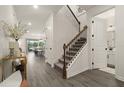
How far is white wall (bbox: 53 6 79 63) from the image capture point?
6684 mm

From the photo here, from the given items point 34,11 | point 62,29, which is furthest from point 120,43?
point 34,11

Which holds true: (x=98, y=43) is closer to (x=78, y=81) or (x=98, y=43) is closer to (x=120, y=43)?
(x=120, y=43)

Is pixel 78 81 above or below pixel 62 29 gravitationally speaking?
below

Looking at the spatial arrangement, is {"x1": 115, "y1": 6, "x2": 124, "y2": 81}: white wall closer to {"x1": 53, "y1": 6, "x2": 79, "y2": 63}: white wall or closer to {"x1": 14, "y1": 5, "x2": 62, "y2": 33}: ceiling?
{"x1": 14, "y1": 5, "x2": 62, "y2": 33}: ceiling

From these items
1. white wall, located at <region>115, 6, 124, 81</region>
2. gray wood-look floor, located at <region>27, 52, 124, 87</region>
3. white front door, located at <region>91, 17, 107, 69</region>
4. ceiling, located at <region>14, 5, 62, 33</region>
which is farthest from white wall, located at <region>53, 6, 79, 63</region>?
white wall, located at <region>115, 6, 124, 81</region>

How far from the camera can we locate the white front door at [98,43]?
567cm

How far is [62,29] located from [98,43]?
219 centimetres

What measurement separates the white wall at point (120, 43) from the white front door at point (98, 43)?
5.07 ft

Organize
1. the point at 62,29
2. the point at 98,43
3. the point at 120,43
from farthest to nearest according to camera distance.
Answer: the point at 62,29 → the point at 98,43 → the point at 120,43

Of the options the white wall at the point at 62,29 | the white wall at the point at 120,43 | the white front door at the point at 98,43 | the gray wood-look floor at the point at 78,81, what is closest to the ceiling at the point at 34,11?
the white wall at the point at 62,29

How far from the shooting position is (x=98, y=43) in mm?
5789

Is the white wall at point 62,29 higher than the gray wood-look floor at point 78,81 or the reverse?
higher

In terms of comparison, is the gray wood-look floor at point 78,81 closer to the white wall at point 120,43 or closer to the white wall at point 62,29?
the white wall at point 120,43
